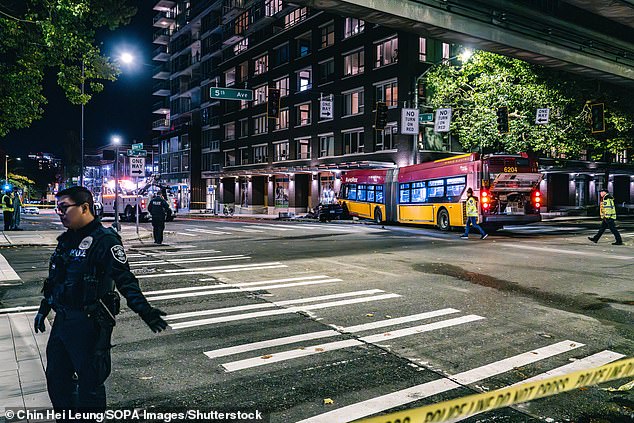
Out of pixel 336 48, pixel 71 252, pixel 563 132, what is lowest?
pixel 71 252

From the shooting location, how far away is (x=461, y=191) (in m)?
22.8

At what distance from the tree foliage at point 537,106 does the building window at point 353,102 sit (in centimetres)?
1346

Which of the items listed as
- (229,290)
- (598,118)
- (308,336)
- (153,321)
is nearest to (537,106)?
(598,118)

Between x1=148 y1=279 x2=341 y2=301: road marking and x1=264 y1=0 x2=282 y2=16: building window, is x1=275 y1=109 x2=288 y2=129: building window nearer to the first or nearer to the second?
x1=264 y1=0 x2=282 y2=16: building window

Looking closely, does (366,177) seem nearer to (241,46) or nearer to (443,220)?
(443,220)

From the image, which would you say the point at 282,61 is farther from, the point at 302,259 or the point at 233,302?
the point at 233,302

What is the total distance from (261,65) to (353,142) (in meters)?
20.3

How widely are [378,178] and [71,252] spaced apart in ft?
93.0

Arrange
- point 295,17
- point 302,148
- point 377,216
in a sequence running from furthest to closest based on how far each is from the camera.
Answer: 1. point 295,17
2. point 302,148
3. point 377,216

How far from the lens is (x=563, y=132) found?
93.6ft

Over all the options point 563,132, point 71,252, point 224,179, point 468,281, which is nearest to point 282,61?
point 224,179

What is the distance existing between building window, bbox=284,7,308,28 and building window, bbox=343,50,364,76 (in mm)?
8937

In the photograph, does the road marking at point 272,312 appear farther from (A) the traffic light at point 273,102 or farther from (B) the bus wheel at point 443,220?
(A) the traffic light at point 273,102

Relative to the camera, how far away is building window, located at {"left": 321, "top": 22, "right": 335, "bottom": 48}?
47.1m
